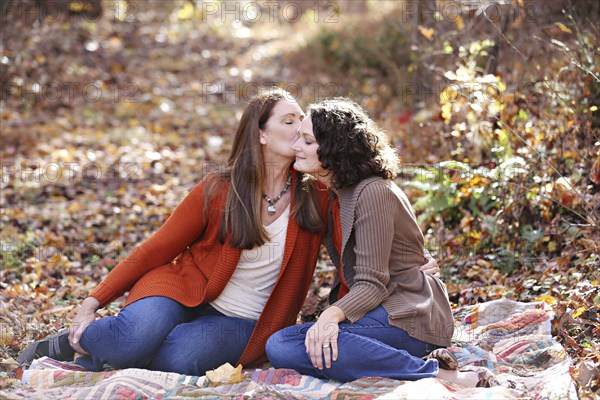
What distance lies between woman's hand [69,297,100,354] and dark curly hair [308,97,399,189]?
4.17 ft

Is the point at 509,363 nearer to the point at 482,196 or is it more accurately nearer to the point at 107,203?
the point at 482,196

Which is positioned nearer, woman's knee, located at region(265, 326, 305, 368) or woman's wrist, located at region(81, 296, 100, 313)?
woman's knee, located at region(265, 326, 305, 368)

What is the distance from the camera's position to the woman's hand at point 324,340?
10.3ft

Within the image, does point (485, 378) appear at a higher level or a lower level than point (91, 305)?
lower

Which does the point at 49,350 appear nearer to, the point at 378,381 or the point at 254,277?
the point at 254,277

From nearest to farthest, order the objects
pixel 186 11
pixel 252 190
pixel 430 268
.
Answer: pixel 430 268 < pixel 252 190 < pixel 186 11

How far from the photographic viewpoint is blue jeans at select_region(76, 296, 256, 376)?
344cm

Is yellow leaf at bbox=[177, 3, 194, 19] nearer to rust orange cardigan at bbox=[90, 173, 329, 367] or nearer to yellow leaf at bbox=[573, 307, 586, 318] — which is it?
rust orange cardigan at bbox=[90, 173, 329, 367]

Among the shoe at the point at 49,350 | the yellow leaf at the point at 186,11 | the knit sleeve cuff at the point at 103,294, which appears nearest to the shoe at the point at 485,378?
the knit sleeve cuff at the point at 103,294

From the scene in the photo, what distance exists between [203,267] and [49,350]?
32.1 inches

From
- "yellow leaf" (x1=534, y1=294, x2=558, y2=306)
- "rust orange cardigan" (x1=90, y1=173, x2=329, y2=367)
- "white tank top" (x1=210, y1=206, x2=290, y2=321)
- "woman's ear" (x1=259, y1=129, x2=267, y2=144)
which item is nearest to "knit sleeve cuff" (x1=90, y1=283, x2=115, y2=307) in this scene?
"rust orange cardigan" (x1=90, y1=173, x2=329, y2=367)

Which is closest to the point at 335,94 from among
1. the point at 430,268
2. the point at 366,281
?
the point at 430,268

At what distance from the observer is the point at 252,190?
372cm

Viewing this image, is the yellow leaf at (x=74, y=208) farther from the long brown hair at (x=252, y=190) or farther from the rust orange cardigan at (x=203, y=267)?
the long brown hair at (x=252, y=190)
